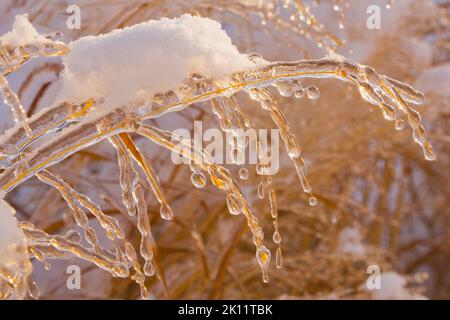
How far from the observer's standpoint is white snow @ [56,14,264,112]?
0.39 m

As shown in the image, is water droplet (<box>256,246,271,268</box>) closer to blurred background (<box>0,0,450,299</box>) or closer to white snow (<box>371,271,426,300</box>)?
blurred background (<box>0,0,450,299</box>)

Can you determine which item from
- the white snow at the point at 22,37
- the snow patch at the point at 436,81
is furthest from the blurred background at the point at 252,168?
the white snow at the point at 22,37

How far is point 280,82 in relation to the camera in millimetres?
420

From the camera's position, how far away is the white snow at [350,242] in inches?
56.8

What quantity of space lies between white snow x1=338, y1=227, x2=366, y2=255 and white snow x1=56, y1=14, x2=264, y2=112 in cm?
106

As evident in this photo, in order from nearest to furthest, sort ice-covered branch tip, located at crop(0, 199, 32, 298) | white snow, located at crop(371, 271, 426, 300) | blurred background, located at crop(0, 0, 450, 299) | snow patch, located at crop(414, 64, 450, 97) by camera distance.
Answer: ice-covered branch tip, located at crop(0, 199, 32, 298), blurred background, located at crop(0, 0, 450, 299), white snow, located at crop(371, 271, 426, 300), snow patch, located at crop(414, 64, 450, 97)

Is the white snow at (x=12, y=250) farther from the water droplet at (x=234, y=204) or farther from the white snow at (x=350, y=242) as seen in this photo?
the white snow at (x=350, y=242)

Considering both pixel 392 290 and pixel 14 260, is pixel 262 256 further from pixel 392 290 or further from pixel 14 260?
pixel 392 290

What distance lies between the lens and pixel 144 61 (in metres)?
0.41

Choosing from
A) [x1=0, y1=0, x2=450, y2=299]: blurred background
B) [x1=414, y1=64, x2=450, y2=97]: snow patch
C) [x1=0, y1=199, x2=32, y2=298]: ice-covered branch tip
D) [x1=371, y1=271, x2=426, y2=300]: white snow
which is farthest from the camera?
[x1=414, y1=64, x2=450, y2=97]: snow patch

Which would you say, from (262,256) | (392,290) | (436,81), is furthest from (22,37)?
(436,81)

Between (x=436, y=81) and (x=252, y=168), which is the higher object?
(x=436, y=81)

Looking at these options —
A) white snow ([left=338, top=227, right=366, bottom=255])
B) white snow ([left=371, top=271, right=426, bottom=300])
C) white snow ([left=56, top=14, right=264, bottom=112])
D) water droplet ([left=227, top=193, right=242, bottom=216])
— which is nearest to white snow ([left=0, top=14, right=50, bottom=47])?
white snow ([left=56, top=14, right=264, bottom=112])

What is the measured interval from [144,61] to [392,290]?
0.83 metres
